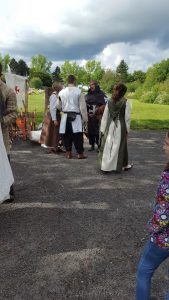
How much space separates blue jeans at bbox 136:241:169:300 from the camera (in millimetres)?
2574

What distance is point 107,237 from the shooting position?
445 centimetres

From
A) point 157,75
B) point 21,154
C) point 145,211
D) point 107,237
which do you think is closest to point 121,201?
point 145,211

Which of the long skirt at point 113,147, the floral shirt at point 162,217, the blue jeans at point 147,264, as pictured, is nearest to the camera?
the floral shirt at point 162,217

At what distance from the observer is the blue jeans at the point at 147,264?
8.45 feet

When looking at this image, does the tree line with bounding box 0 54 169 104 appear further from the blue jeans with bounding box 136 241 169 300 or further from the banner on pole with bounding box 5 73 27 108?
the blue jeans with bounding box 136 241 169 300

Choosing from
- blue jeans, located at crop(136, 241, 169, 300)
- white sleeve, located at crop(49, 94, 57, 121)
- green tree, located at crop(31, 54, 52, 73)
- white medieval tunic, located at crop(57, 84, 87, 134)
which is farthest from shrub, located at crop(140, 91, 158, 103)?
green tree, located at crop(31, 54, 52, 73)

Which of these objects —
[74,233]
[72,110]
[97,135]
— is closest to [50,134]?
[97,135]

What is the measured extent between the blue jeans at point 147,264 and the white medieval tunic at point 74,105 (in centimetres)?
614

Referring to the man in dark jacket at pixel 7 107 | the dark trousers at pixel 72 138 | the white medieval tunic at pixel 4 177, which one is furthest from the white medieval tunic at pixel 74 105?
the white medieval tunic at pixel 4 177

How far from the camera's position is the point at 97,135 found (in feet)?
33.4

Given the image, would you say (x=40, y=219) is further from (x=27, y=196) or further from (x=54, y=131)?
(x=54, y=131)

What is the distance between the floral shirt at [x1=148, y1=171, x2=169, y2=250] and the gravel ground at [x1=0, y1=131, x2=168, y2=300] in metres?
1.00

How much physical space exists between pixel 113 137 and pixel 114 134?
7 centimetres

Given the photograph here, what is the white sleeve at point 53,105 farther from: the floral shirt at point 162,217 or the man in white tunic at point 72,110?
the floral shirt at point 162,217
